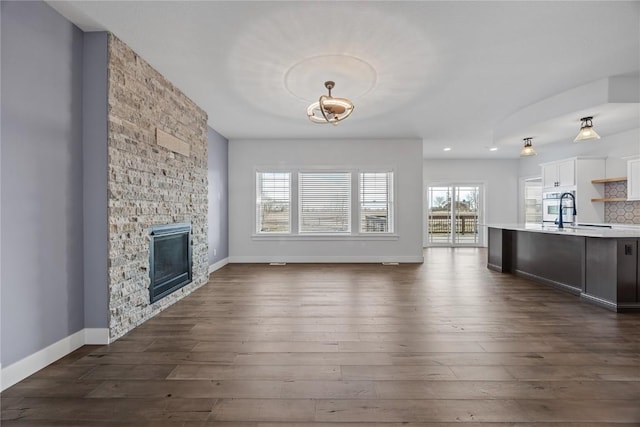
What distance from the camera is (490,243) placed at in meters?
6.30

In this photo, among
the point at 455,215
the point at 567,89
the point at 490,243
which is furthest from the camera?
the point at 455,215

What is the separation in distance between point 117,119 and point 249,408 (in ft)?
9.21

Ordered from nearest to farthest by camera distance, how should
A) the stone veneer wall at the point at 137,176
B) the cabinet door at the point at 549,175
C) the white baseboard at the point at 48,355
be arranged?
the white baseboard at the point at 48,355, the stone veneer wall at the point at 137,176, the cabinet door at the point at 549,175

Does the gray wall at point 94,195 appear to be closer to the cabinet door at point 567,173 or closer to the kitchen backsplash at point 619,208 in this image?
the cabinet door at point 567,173

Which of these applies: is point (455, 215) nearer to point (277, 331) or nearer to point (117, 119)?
point (277, 331)

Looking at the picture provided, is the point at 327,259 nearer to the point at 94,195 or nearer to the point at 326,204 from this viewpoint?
the point at 326,204

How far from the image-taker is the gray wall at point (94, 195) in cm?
274

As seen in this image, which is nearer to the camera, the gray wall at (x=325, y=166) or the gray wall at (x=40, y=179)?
the gray wall at (x=40, y=179)

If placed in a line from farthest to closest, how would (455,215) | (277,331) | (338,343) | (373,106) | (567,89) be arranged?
1. (455,215)
2. (373,106)
3. (567,89)
4. (277,331)
5. (338,343)

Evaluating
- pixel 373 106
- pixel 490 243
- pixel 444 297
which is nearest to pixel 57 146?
pixel 373 106

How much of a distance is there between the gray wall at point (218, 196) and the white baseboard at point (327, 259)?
19.7 inches

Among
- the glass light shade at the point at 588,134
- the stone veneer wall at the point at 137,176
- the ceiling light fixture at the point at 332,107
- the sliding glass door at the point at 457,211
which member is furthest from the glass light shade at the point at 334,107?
the sliding glass door at the point at 457,211

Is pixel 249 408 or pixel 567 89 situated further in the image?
pixel 567 89

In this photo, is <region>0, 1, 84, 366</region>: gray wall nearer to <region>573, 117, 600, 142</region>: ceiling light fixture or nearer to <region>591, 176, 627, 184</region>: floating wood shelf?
<region>573, 117, 600, 142</region>: ceiling light fixture
